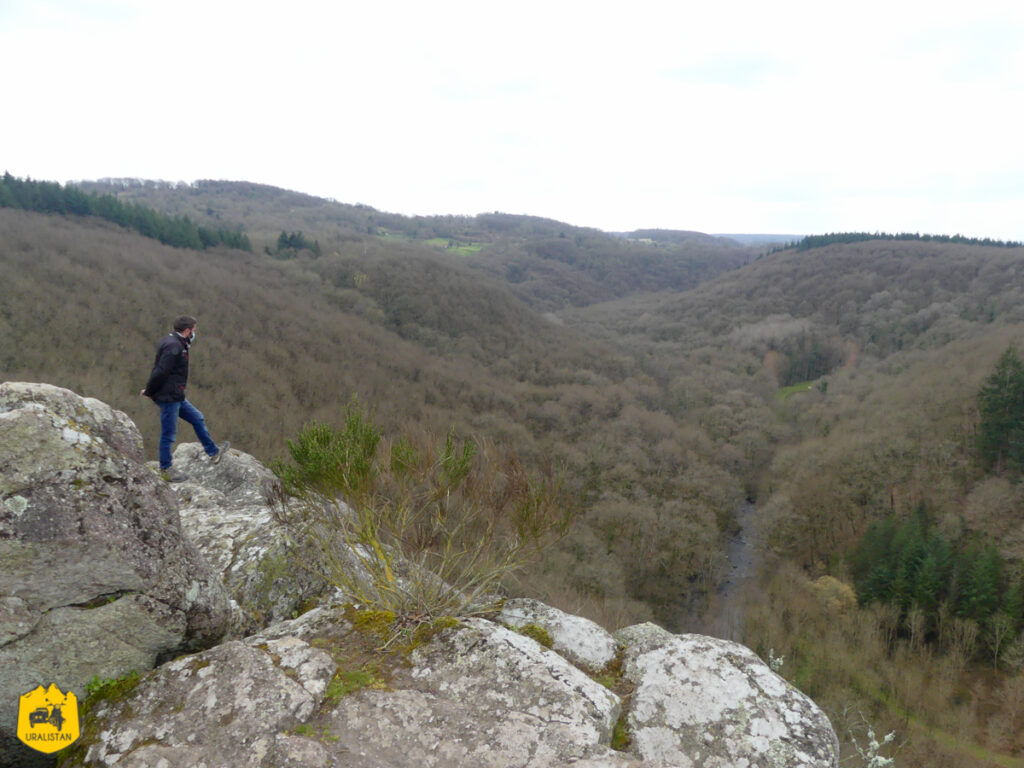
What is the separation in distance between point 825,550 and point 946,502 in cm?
1070

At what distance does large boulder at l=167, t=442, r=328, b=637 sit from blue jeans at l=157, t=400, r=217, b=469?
2.09ft

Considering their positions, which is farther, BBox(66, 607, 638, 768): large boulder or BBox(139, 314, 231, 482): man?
BBox(139, 314, 231, 482): man

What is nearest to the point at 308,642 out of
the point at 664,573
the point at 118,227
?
the point at 664,573

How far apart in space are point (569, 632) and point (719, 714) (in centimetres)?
159

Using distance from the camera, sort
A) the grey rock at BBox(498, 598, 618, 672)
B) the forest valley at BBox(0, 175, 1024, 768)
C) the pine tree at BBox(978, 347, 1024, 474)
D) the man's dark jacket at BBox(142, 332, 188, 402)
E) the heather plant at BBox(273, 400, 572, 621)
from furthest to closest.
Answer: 1. the pine tree at BBox(978, 347, 1024, 474)
2. the forest valley at BBox(0, 175, 1024, 768)
3. the man's dark jacket at BBox(142, 332, 188, 402)
4. the grey rock at BBox(498, 598, 618, 672)
5. the heather plant at BBox(273, 400, 572, 621)

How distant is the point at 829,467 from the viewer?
151 ft

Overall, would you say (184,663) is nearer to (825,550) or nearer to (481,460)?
(481,460)

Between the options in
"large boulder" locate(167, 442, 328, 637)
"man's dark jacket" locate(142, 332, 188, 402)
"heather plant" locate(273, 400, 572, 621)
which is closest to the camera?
"heather plant" locate(273, 400, 572, 621)

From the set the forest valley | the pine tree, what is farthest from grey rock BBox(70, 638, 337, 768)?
the pine tree

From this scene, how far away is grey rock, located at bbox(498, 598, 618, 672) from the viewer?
5.07 m

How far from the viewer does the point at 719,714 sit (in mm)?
4297

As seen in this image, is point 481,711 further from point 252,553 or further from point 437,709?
point 252,553

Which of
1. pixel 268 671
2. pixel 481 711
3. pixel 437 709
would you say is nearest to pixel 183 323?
pixel 268 671

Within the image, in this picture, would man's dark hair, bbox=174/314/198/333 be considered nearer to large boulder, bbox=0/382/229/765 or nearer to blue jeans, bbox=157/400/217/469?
blue jeans, bbox=157/400/217/469
